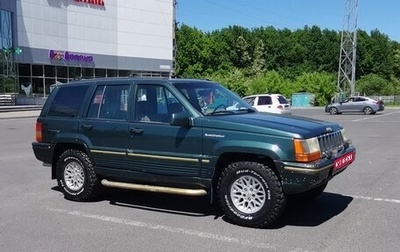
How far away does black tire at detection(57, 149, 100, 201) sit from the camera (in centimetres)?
742

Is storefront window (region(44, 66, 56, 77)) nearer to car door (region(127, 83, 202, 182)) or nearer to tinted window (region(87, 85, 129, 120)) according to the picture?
tinted window (region(87, 85, 129, 120))

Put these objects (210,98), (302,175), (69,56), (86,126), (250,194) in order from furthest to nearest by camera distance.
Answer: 1. (69,56)
2. (86,126)
3. (210,98)
4. (250,194)
5. (302,175)

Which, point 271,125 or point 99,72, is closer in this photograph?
point 271,125

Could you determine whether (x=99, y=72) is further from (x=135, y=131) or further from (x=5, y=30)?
(x=135, y=131)

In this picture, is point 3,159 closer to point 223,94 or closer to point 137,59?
point 223,94

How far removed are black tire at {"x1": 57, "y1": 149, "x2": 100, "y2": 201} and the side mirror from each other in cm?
183

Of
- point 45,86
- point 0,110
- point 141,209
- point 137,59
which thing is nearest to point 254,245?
point 141,209

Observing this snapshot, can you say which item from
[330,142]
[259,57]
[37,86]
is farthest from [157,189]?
[259,57]

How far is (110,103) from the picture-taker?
7266mm

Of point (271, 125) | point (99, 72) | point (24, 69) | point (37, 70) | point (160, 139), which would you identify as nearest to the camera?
point (271, 125)

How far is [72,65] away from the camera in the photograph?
52.4 m

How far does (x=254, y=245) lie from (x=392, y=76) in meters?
106

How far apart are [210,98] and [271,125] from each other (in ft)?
4.14

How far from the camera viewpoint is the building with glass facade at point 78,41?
1823 inches
